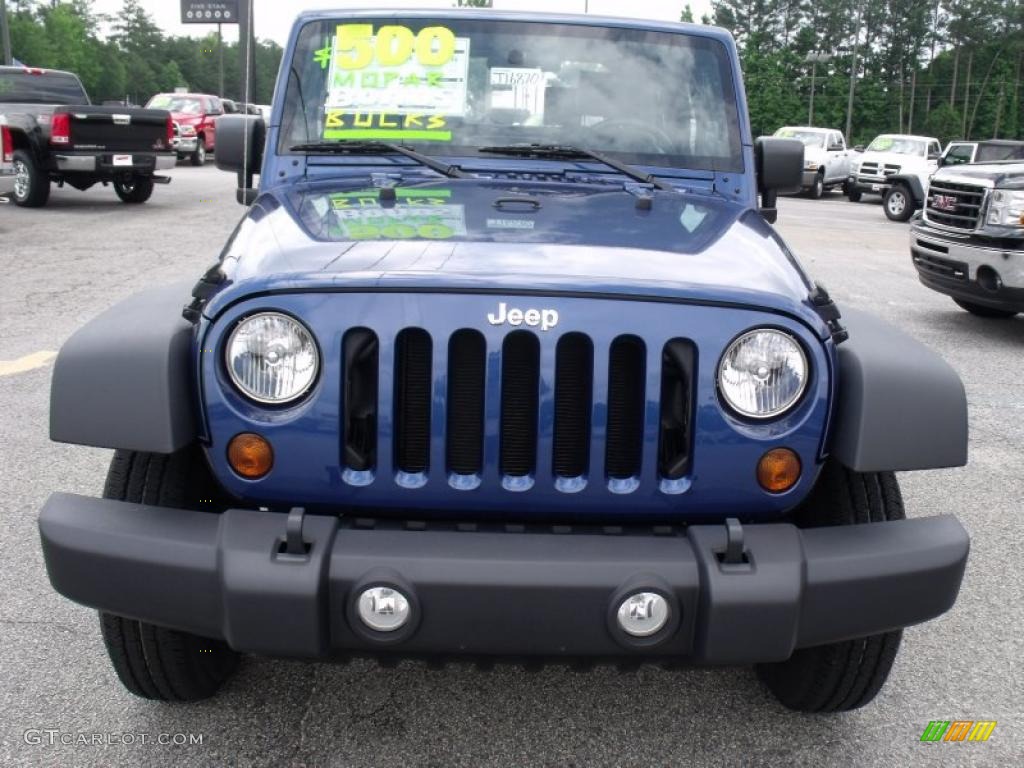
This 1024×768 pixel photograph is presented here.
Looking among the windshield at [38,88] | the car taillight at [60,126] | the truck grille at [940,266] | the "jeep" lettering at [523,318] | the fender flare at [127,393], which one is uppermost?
the windshield at [38,88]

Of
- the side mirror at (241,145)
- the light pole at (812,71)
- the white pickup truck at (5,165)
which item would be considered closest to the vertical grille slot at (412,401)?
the side mirror at (241,145)

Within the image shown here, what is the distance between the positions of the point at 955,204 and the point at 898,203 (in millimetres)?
12956

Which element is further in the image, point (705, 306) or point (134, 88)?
point (134, 88)

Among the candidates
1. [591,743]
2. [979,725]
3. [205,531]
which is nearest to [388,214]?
[205,531]

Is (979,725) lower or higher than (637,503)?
lower

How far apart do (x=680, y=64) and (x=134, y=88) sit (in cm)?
9488

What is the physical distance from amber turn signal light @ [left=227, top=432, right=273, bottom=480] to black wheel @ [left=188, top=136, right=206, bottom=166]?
2525 centimetres

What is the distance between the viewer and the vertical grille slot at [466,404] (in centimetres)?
222

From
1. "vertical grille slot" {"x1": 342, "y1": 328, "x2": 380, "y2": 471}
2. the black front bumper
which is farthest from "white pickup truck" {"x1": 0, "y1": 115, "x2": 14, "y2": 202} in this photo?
"vertical grille slot" {"x1": 342, "y1": 328, "x2": 380, "y2": 471}

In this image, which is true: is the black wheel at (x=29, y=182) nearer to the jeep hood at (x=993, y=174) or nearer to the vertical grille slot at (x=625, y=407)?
the jeep hood at (x=993, y=174)

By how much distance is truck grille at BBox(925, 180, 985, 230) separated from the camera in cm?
793

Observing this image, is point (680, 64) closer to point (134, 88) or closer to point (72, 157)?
point (72, 157)

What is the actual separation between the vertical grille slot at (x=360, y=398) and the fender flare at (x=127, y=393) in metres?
0.34

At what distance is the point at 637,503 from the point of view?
2238 mm
